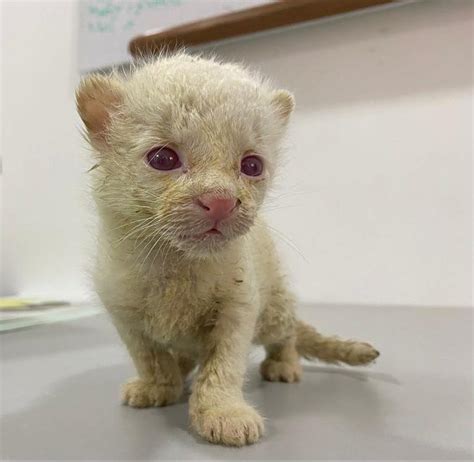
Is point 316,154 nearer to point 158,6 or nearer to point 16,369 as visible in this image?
point 158,6

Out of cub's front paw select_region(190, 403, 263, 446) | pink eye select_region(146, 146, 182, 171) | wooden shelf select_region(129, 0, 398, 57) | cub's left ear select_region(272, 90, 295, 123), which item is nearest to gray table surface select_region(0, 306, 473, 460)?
cub's front paw select_region(190, 403, 263, 446)

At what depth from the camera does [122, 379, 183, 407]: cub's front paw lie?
0.83 metres

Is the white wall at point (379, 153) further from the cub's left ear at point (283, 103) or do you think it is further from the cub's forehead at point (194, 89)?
the cub's forehead at point (194, 89)

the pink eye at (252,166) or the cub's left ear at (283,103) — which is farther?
the cub's left ear at (283,103)

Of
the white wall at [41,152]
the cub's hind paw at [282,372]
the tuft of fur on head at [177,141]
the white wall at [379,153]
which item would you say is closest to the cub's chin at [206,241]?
the tuft of fur on head at [177,141]

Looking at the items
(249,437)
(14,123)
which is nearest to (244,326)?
(249,437)

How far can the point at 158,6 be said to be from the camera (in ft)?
7.07

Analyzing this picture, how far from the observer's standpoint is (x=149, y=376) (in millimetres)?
853

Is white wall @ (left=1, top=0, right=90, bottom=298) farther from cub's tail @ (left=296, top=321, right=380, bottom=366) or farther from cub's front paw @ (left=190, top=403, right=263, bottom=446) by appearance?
cub's front paw @ (left=190, top=403, right=263, bottom=446)

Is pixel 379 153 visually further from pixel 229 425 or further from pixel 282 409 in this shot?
pixel 229 425

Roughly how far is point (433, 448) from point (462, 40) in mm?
1491

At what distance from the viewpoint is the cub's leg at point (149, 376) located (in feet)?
2.74

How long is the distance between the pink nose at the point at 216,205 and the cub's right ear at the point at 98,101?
0.70 ft

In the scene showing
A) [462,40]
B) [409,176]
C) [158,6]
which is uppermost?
[158,6]
